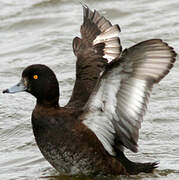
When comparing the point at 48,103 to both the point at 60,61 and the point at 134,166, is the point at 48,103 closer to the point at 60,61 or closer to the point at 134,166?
the point at 134,166

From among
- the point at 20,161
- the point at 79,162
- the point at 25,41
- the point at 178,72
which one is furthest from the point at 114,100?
the point at 25,41

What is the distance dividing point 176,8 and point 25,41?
3.06 m

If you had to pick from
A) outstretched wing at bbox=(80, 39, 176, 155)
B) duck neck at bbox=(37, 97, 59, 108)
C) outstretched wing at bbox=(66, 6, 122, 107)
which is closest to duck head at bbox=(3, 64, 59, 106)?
duck neck at bbox=(37, 97, 59, 108)

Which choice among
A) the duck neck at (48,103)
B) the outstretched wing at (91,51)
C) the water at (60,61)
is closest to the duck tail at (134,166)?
the water at (60,61)

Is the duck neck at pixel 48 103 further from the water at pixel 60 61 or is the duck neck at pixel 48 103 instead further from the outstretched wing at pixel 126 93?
the water at pixel 60 61

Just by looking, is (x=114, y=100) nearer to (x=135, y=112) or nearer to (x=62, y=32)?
(x=135, y=112)

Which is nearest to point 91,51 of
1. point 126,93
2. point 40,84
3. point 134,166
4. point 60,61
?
point 40,84

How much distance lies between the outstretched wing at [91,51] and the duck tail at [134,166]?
2.32 ft

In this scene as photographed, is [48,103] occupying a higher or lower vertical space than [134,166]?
higher

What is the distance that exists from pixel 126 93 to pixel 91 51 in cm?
192

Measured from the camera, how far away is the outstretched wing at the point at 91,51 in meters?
7.03

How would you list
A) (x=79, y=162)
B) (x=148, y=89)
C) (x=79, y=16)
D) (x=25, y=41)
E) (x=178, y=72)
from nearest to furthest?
(x=148, y=89), (x=79, y=162), (x=178, y=72), (x=25, y=41), (x=79, y=16)

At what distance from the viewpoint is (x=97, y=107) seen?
607cm

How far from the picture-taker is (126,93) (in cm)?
595
